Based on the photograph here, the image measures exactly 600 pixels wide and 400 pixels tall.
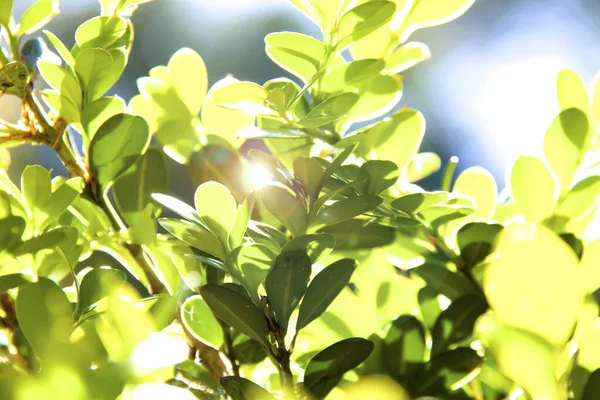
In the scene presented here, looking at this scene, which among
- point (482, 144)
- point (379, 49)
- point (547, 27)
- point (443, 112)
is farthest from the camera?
point (547, 27)

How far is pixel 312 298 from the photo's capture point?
0.27 meters

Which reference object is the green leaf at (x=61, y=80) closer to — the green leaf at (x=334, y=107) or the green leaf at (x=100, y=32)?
the green leaf at (x=100, y=32)

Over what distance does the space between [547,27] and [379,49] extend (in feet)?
15.3

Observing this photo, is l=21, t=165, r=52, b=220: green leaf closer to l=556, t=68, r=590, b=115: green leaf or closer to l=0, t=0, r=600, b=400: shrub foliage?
l=0, t=0, r=600, b=400: shrub foliage

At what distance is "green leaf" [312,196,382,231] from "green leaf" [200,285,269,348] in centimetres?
5

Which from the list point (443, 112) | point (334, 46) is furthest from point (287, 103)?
point (443, 112)

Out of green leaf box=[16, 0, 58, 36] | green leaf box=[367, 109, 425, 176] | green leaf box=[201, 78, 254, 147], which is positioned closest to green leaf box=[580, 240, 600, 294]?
green leaf box=[367, 109, 425, 176]

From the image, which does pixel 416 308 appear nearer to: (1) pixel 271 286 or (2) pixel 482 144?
(1) pixel 271 286

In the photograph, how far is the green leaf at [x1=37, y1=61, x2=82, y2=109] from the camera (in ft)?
1.10

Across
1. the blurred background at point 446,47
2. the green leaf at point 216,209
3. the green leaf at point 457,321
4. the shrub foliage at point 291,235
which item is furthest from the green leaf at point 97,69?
the blurred background at point 446,47

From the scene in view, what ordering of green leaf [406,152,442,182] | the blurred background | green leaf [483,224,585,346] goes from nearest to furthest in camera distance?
green leaf [483,224,585,346], green leaf [406,152,442,182], the blurred background

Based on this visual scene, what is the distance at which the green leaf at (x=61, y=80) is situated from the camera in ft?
1.10

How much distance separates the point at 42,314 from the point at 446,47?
415cm

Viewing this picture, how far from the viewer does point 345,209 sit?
0.89 ft
